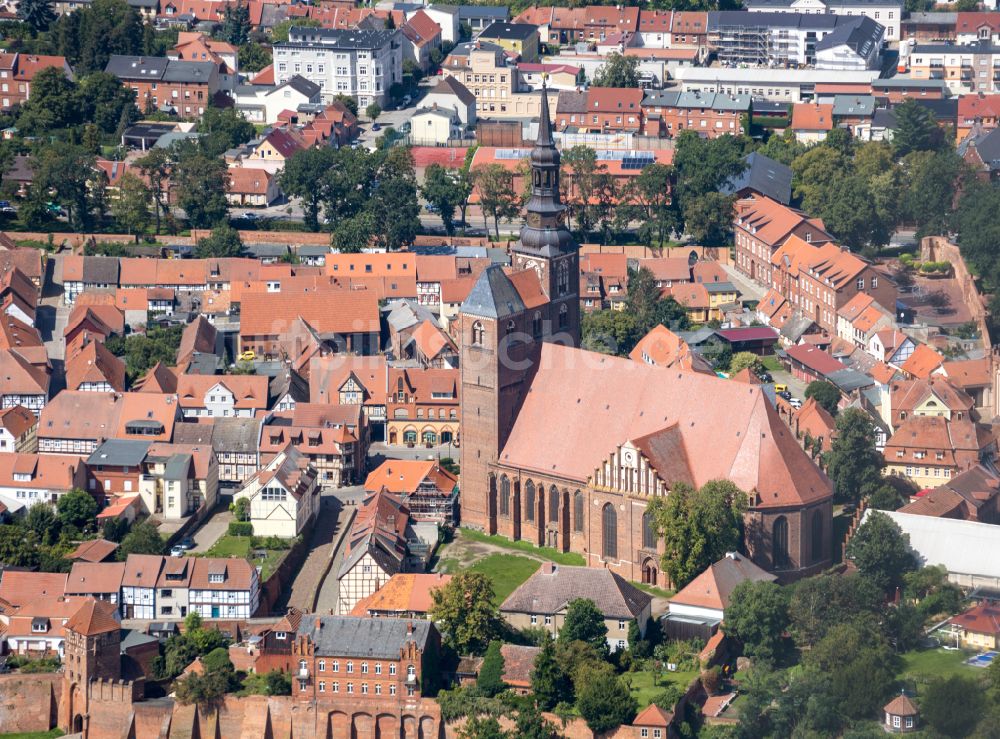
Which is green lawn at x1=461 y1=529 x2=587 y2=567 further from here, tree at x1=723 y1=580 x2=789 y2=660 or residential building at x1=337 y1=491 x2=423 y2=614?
tree at x1=723 y1=580 x2=789 y2=660

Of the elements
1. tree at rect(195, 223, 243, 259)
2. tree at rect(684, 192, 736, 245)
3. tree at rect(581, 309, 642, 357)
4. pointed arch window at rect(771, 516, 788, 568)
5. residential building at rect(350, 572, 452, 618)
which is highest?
tree at rect(684, 192, 736, 245)

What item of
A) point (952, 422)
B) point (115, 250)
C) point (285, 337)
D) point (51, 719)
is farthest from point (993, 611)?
point (115, 250)

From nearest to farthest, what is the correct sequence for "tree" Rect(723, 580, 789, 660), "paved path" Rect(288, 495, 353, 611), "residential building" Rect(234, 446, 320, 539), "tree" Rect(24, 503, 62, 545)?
"tree" Rect(723, 580, 789, 660), "paved path" Rect(288, 495, 353, 611), "residential building" Rect(234, 446, 320, 539), "tree" Rect(24, 503, 62, 545)

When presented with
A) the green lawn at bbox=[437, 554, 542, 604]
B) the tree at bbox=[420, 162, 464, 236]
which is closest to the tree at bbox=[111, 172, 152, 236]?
the tree at bbox=[420, 162, 464, 236]

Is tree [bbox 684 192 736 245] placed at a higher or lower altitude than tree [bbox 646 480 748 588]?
higher

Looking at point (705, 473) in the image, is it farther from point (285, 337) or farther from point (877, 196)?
point (877, 196)

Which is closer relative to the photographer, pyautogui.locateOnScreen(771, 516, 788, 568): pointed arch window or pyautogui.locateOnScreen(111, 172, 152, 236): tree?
pyautogui.locateOnScreen(771, 516, 788, 568): pointed arch window
